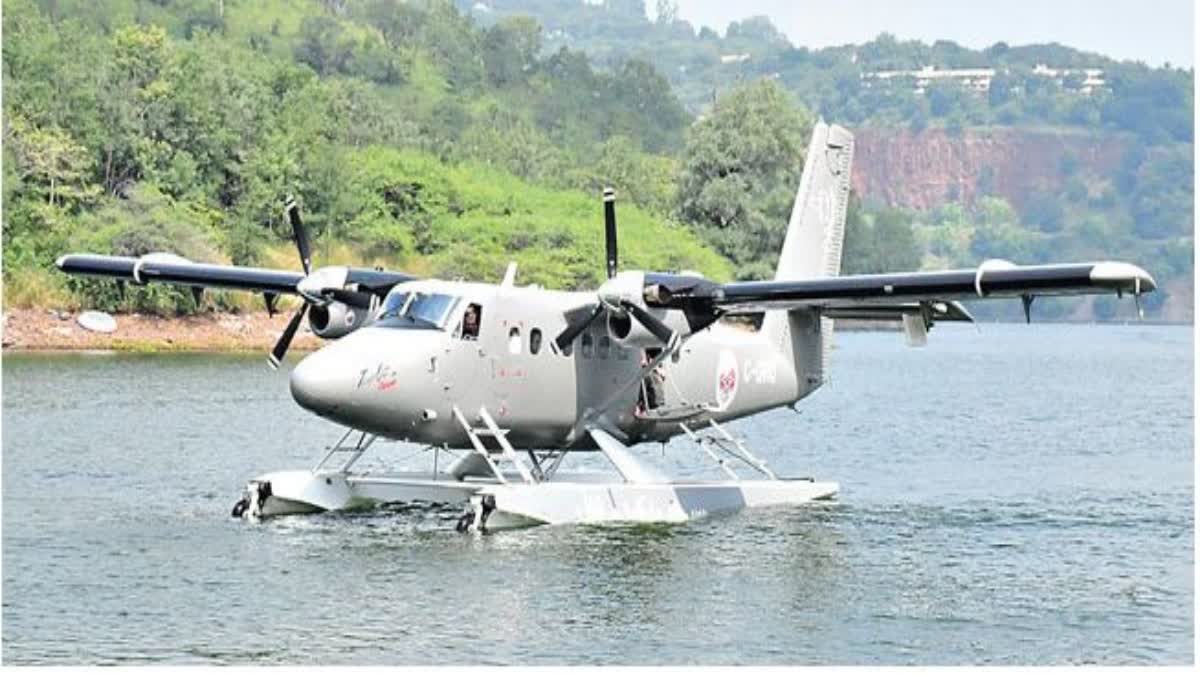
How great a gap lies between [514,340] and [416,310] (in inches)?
54.5

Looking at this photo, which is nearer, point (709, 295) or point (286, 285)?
point (709, 295)

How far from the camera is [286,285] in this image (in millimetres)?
33938

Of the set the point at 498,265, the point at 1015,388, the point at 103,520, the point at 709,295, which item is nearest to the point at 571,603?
the point at 709,295

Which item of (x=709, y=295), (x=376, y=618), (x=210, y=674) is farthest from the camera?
(x=709, y=295)

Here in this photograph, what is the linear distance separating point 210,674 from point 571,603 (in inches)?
193

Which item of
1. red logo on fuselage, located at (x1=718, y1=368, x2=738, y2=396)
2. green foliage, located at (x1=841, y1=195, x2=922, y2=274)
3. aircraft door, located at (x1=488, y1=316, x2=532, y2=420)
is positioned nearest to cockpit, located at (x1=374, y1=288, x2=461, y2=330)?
aircraft door, located at (x1=488, y1=316, x2=532, y2=420)

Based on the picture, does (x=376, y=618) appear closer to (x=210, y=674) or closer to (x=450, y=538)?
(x=210, y=674)

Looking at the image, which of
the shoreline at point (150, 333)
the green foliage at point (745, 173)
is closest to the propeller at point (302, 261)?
the shoreline at point (150, 333)

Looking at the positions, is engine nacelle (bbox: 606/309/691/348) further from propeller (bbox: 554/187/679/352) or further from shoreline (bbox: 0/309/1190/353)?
shoreline (bbox: 0/309/1190/353)

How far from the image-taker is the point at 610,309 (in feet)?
100.0

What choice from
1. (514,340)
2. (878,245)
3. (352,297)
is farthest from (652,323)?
(878,245)

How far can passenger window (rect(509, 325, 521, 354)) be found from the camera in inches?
1201

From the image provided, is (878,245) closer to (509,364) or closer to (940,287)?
(509,364)

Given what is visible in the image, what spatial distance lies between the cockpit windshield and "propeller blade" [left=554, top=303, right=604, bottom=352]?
1.69m
